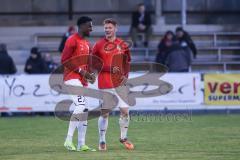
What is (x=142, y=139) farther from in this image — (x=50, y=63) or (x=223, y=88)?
(x=50, y=63)

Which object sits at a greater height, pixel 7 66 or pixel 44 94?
pixel 7 66

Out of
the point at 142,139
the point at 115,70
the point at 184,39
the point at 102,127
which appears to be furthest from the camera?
the point at 184,39

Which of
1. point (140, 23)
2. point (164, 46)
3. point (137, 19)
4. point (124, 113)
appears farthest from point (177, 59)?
point (124, 113)

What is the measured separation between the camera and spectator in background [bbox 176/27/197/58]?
86.9 ft

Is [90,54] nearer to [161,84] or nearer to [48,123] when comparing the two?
[48,123]

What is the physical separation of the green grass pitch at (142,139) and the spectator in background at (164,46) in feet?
12.2

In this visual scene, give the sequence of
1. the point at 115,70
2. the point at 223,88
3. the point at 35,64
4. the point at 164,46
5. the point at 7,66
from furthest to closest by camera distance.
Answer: the point at 164,46 < the point at 35,64 < the point at 7,66 < the point at 223,88 < the point at 115,70

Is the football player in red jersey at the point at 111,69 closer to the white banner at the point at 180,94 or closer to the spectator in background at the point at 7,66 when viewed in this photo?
the white banner at the point at 180,94

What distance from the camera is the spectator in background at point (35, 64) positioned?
83.8ft

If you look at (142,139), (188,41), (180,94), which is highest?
(188,41)

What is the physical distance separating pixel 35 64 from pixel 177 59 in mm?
4349

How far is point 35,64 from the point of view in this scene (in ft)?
84.3

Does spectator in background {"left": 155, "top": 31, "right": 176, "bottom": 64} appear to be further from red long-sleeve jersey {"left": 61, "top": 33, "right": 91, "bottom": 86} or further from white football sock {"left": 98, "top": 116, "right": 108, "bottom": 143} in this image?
red long-sleeve jersey {"left": 61, "top": 33, "right": 91, "bottom": 86}

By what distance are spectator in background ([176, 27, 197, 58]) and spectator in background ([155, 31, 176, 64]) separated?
0.21m
